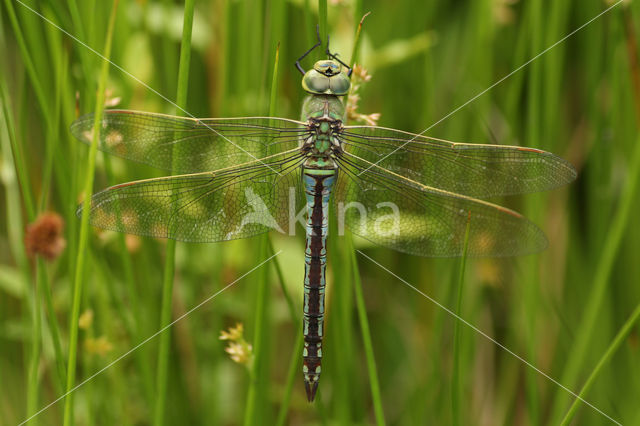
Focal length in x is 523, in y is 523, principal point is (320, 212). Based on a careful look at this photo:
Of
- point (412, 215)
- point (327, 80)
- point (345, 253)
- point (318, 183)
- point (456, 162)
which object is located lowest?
point (345, 253)

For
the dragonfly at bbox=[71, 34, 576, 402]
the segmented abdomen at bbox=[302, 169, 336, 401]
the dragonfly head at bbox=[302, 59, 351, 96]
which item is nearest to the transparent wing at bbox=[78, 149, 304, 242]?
the dragonfly at bbox=[71, 34, 576, 402]

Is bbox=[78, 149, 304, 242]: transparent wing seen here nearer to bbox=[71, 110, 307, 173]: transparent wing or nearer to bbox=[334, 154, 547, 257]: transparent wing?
bbox=[71, 110, 307, 173]: transparent wing

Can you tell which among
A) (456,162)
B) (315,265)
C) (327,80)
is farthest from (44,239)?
(456,162)

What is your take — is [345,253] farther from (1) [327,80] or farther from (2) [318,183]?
(1) [327,80]

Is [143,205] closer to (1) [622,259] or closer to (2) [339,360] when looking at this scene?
(2) [339,360]

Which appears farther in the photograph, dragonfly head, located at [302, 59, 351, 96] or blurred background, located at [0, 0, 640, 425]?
blurred background, located at [0, 0, 640, 425]
